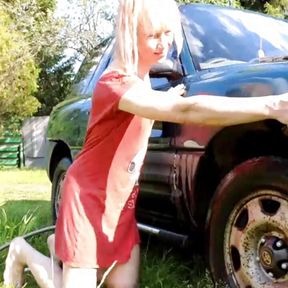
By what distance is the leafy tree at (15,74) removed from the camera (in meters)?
23.9

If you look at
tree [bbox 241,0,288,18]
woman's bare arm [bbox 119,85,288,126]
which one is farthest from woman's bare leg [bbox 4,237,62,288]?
tree [bbox 241,0,288,18]

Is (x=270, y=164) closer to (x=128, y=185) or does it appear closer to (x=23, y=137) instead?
(x=128, y=185)

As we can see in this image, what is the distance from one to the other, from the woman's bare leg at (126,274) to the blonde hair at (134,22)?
87cm

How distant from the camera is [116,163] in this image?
8.89 ft

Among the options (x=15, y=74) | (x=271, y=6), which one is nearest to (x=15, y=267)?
(x=15, y=74)

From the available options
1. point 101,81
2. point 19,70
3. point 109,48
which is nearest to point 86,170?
point 101,81

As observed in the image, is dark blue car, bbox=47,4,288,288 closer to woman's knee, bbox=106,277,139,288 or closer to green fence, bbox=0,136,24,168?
woman's knee, bbox=106,277,139,288

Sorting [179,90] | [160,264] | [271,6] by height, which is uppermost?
[179,90]

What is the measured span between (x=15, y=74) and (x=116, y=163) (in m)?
22.4

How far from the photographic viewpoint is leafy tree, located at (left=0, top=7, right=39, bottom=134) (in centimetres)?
2389

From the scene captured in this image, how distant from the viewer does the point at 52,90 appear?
98.2 feet

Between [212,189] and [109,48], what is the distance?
2.08 metres

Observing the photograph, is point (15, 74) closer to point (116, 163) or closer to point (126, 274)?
point (126, 274)

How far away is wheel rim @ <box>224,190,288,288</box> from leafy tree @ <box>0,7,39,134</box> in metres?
21.3
